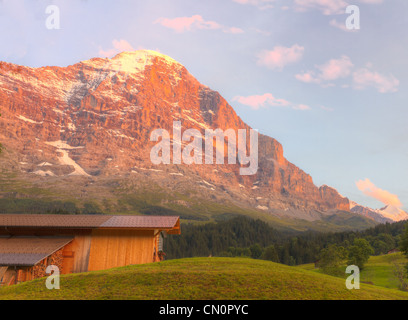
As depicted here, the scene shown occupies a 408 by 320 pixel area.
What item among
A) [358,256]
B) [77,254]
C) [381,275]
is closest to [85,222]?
[77,254]

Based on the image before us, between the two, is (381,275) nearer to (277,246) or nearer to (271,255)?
(271,255)

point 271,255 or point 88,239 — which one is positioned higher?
point 88,239

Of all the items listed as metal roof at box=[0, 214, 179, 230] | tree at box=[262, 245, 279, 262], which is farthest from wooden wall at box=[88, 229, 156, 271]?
tree at box=[262, 245, 279, 262]

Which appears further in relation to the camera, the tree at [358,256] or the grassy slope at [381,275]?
the tree at [358,256]

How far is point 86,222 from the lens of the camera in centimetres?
3297

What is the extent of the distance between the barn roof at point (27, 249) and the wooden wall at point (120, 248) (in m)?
2.85

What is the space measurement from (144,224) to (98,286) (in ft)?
48.4

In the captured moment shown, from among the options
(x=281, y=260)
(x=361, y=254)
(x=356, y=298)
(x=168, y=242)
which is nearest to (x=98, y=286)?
(x=356, y=298)

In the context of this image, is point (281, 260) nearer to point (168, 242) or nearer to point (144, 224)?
point (168, 242)

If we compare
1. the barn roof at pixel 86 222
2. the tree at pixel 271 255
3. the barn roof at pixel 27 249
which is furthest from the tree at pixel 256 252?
the barn roof at pixel 27 249

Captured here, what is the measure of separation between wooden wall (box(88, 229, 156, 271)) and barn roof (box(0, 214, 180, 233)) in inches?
37.5

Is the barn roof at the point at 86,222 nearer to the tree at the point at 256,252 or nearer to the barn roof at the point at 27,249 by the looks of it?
the barn roof at the point at 27,249

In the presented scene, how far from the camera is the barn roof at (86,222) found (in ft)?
105

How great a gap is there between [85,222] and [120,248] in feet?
14.5
